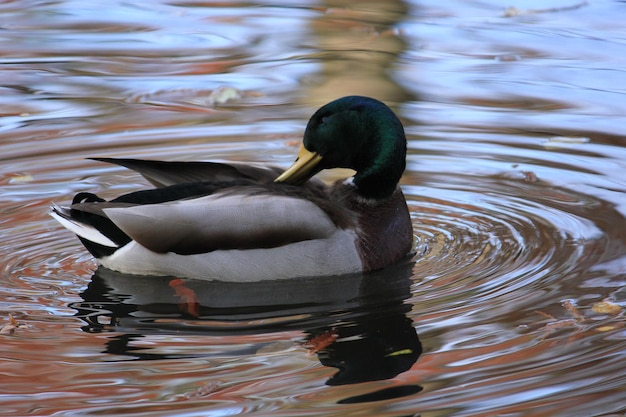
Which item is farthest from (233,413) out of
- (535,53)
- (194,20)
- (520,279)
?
(194,20)

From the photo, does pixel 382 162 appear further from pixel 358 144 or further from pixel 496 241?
pixel 496 241

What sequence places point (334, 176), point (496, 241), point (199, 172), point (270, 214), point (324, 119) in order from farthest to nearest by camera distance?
point (334, 176) → point (496, 241) → point (199, 172) → point (324, 119) → point (270, 214)

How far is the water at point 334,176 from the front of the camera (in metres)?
4.89

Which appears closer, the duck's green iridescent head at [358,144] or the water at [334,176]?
the water at [334,176]

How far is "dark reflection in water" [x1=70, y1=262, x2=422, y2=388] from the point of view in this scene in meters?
5.23

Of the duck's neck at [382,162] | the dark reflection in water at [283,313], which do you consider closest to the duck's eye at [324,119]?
the duck's neck at [382,162]

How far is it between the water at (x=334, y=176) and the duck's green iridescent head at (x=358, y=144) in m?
0.51

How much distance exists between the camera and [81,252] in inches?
265

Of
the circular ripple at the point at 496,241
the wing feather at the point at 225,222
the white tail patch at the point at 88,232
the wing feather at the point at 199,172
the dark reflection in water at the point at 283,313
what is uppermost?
the wing feather at the point at 199,172

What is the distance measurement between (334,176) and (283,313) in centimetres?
239

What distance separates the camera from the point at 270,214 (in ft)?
19.6

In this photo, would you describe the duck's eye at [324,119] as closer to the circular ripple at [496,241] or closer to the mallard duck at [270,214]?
the mallard duck at [270,214]

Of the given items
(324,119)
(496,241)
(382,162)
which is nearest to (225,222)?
(324,119)

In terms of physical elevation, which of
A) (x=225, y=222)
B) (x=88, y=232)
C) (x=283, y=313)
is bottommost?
(x=283, y=313)
